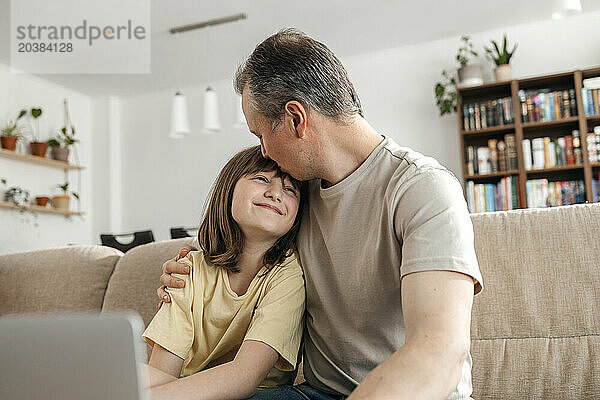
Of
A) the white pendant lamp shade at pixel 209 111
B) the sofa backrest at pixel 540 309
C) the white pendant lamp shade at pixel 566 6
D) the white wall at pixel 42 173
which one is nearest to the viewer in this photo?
the sofa backrest at pixel 540 309

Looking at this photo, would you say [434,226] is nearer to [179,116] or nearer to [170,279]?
[170,279]

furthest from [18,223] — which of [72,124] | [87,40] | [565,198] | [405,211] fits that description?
[405,211]

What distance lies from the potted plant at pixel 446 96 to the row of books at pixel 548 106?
510 mm

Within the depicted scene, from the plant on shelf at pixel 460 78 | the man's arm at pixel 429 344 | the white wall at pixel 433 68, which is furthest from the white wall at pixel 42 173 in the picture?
the man's arm at pixel 429 344

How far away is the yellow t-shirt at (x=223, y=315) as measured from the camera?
131cm

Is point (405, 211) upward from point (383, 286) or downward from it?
upward

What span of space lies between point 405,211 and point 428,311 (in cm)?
22

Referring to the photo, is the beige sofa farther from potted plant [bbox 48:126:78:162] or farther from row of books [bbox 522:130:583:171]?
potted plant [bbox 48:126:78:162]

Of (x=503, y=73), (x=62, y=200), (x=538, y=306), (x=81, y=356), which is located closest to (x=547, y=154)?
(x=503, y=73)

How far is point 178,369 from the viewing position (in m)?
1.32

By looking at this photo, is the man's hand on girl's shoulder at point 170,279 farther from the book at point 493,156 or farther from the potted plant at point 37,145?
the potted plant at point 37,145

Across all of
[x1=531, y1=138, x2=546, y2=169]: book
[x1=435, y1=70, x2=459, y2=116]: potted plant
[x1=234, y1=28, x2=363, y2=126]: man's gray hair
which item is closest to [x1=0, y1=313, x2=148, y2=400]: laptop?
[x1=234, y1=28, x2=363, y2=126]: man's gray hair

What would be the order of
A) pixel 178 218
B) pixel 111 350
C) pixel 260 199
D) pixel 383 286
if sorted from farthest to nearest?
pixel 178 218 → pixel 260 199 → pixel 383 286 → pixel 111 350

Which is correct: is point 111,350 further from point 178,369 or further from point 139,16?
point 139,16
